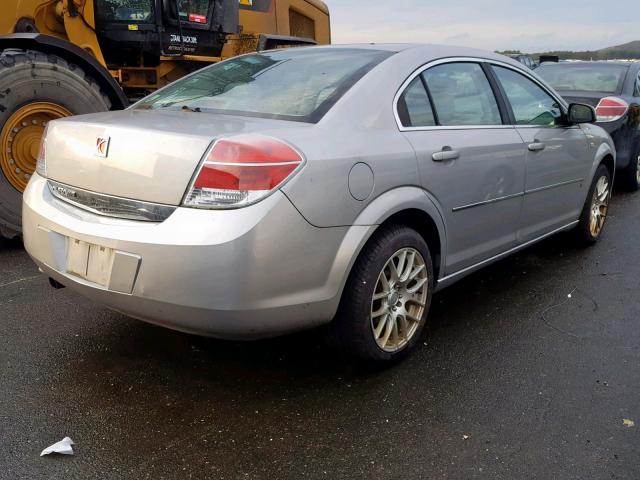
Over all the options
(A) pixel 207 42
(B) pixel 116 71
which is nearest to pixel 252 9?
(A) pixel 207 42

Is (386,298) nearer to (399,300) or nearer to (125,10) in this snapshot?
(399,300)

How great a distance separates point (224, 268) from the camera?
93.0 inches

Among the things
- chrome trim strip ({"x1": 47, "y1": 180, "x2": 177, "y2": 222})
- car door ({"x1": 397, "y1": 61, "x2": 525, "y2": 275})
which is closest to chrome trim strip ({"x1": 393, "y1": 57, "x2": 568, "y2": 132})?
car door ({"x1": 397, "y1": 61, "x2": 525, "y2": 275})

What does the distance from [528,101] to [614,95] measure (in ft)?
12.5

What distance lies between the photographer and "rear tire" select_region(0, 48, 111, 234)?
189 inches

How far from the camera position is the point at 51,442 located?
2.46 m

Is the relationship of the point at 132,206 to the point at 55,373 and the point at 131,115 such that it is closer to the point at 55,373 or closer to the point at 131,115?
the point at 131,115

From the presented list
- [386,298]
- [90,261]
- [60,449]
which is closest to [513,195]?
[386,298]

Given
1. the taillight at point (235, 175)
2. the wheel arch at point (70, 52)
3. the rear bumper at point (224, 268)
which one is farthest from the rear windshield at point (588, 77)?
the taillight at point (235, 175)

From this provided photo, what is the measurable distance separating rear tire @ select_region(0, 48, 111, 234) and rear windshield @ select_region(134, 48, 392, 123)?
1830mm

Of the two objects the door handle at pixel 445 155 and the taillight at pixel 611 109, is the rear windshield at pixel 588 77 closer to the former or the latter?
the taillight at pixel 611 109

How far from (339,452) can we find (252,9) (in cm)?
735

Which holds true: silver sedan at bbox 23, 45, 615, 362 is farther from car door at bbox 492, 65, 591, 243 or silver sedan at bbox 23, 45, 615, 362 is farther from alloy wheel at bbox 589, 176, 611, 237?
alloy wheel at bbox 589, 176, 611, 237

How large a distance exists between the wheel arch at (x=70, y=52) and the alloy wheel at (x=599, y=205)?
13.4ft
